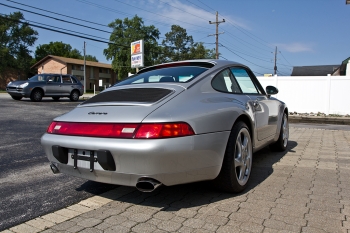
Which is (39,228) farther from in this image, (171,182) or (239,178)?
(239,178)

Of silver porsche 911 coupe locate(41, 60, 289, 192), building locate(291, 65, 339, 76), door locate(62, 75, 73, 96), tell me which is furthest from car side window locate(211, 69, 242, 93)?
building locate(291, 65, 339, 76)

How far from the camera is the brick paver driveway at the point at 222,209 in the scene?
2.26m

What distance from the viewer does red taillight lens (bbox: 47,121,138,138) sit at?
2.28 m

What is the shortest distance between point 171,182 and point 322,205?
4.82 feet

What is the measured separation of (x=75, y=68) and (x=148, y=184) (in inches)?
2484

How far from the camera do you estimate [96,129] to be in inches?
95.0

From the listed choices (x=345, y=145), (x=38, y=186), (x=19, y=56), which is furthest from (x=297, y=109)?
(x=19, y=56)

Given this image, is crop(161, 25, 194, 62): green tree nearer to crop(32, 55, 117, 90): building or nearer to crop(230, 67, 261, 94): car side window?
crop(32, 55, 117, 90): building

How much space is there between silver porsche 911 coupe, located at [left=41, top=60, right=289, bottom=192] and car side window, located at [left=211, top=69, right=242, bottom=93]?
15 millimetres

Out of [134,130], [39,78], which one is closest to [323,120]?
[134,130]

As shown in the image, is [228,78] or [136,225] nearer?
[136,225]

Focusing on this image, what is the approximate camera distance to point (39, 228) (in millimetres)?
2281

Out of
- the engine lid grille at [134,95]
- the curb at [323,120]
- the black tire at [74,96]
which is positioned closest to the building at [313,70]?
the curb at [323,120]

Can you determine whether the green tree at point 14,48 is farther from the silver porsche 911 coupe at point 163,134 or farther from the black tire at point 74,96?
the silver porsche 911 coupe at point 163,134
